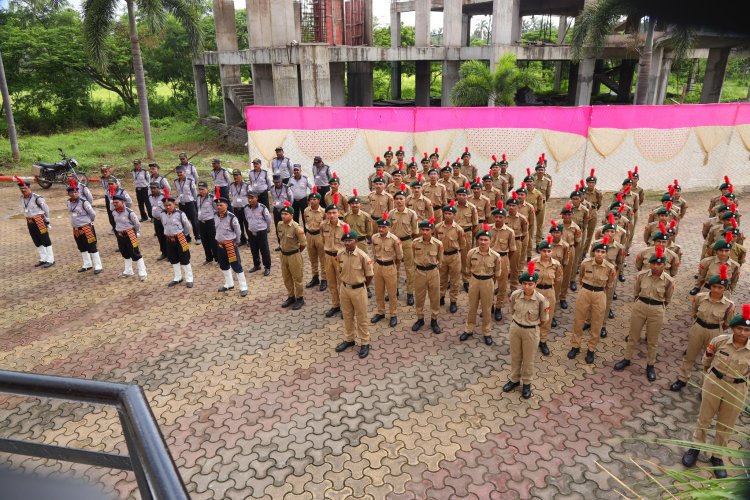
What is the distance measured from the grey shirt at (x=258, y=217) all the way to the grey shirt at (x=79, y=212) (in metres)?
2.97

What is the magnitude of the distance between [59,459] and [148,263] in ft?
31.5

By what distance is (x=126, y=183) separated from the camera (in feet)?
54.0

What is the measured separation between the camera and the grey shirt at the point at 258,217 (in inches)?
335

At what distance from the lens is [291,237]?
755cm

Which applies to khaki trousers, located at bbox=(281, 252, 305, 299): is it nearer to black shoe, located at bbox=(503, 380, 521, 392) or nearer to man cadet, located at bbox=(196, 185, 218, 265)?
man cadet, located at bbox=(196, 185, 218, 265)

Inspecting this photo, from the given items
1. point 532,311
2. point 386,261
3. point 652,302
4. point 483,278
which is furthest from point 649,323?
point 386,261

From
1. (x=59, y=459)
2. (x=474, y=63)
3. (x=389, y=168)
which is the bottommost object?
(x=389, y=168)

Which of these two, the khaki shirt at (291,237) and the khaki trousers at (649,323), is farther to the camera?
the khaki shirt at (291,237)

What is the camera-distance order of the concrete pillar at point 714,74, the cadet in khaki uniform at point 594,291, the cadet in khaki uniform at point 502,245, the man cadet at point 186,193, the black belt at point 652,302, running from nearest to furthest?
1. the black belt at point 652,302
2. the cadet in khaki uniform at point 594,291
3. the cadet in khaki uniform at point 502,245
4. the man cadet at point 186,193
5. the concrete pillar at point 714,74

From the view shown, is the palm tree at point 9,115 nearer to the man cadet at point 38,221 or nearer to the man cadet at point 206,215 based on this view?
the man cadet at point 38,221

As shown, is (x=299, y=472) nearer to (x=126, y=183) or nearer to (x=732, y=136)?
(x=732, y=136)

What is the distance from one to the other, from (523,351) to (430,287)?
74.1 inches

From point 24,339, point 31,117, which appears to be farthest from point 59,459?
point 31,117

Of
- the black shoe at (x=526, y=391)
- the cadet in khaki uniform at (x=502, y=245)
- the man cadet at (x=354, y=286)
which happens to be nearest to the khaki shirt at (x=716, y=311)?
the black shoe at (x=526, y=391)
